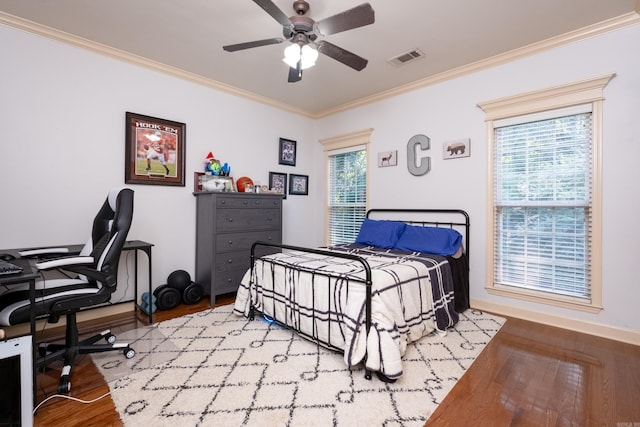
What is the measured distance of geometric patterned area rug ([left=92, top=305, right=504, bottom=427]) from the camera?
5.24ft

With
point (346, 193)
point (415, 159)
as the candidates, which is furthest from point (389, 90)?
point (346, 193)

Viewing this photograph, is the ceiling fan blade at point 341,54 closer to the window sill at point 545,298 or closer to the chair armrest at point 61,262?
the chair armrest at point 61,262

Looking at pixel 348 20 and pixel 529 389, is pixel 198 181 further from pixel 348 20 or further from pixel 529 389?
pixel 529 389

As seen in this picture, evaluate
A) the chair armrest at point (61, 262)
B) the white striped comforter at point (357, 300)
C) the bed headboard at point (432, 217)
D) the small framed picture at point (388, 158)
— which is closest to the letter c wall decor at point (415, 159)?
the small framed picture at point (388, 158)

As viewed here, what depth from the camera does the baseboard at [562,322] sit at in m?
2.50

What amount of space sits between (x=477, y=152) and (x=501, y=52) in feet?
3.39

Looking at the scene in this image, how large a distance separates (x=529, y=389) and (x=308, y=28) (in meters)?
2.86

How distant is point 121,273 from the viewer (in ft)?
10.5

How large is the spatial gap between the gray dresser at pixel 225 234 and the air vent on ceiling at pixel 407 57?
2.24 meters

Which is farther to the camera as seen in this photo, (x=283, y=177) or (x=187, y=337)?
(x=283, y=177)

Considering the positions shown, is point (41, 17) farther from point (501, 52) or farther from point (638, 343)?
point (638, 343)

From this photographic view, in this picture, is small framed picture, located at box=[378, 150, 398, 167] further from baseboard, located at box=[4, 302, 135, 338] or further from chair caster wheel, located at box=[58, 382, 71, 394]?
chair caster wheel, located at box=[58, 382, 71, 394]

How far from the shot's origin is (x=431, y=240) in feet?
10.5

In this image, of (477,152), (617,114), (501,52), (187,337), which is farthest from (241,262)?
(617,114)
